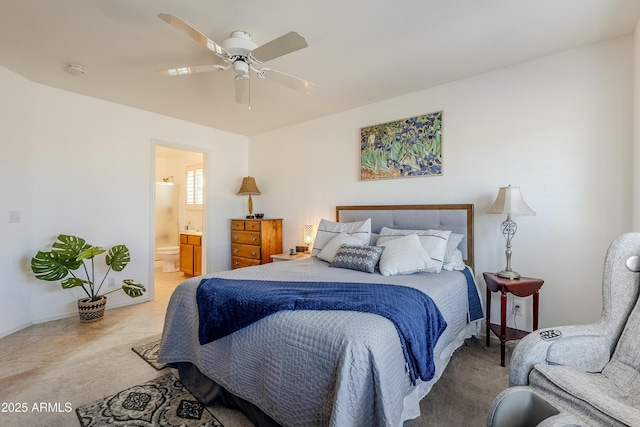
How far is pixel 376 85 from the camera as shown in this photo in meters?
3.19

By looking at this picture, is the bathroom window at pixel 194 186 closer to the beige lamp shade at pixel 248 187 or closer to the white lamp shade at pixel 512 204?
the beige lamp shade at pixel 248 187

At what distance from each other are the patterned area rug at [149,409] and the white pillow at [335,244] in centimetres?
164

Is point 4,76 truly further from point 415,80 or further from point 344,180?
point 415,80

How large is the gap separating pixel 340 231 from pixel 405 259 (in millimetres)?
1082

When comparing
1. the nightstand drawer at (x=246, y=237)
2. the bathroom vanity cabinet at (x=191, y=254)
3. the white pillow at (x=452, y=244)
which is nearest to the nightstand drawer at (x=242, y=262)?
the nightstand drawer at (x=246, y=237)

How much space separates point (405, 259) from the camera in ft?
8.04

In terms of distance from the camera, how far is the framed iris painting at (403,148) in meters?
3.22

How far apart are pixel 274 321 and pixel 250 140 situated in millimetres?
4349

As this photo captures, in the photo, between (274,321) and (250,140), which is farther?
(250,140)

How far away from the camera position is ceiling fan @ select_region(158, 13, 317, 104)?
1.77 metres

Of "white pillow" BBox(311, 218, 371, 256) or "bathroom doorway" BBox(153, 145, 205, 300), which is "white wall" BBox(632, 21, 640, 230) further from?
"bathroom doorway" BBox(153, 145, 205, 300)

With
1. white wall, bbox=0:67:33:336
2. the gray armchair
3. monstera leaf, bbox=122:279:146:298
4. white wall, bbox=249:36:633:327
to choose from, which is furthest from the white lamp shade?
white wall, bbox=0:67:33:336

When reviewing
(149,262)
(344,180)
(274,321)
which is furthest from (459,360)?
(149,262)

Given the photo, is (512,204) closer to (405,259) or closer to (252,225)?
(405,259)
